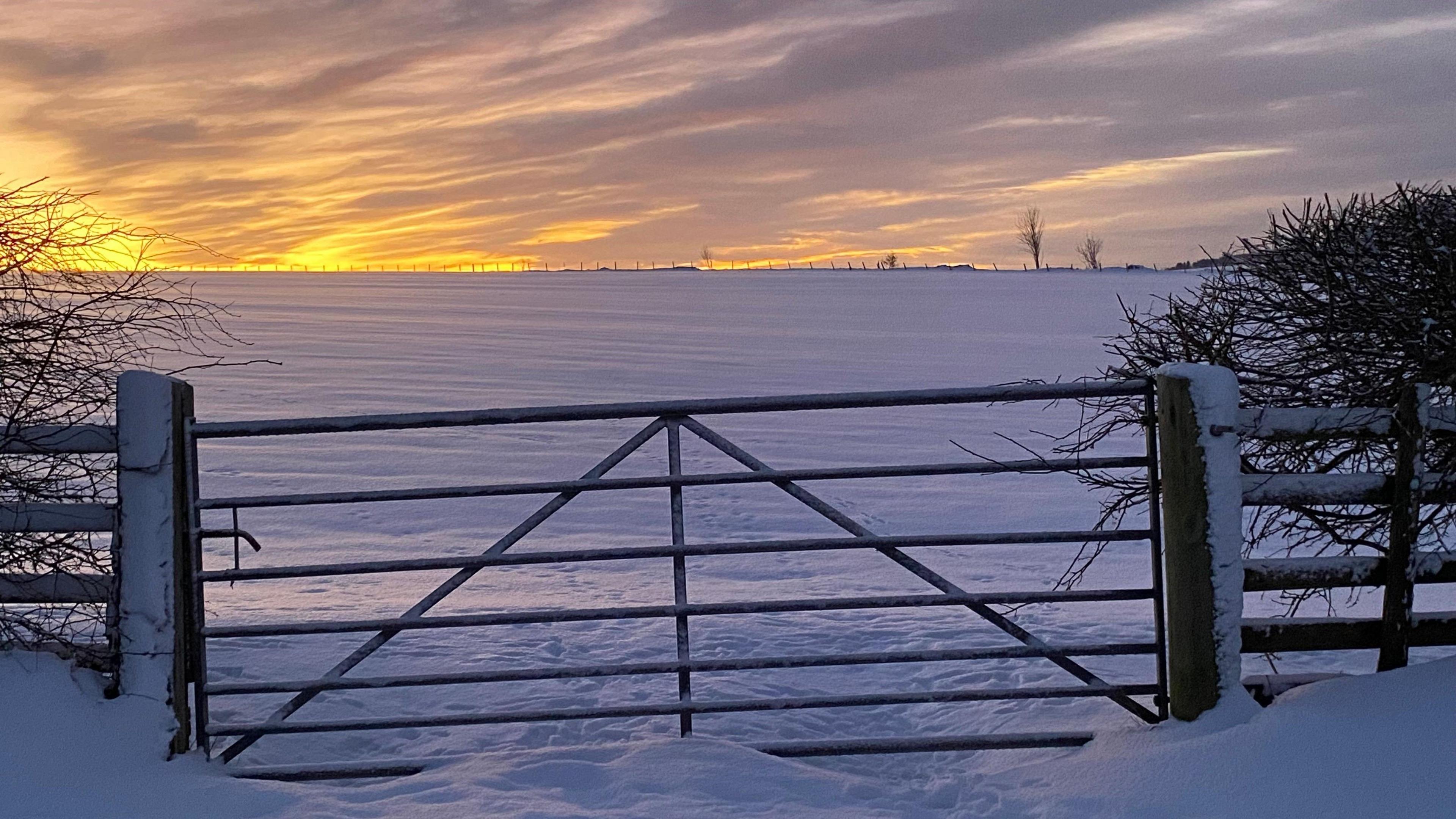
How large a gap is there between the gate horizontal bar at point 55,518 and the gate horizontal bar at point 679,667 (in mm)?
749

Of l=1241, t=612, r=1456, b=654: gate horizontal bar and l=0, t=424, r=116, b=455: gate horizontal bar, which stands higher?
l=0, t=424, r=116, b=455: gate horizontal bar

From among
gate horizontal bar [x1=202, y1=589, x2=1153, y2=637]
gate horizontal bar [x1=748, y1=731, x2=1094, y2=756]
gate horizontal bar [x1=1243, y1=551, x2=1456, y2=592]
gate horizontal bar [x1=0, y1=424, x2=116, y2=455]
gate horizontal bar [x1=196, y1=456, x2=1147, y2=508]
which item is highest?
gate horizontal bar [x1=0, y1=424, x2=116, y2=455]

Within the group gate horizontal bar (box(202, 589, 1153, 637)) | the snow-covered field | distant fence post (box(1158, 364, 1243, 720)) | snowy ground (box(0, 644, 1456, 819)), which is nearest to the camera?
snowy ground (box(0, 644, 1456, 819))

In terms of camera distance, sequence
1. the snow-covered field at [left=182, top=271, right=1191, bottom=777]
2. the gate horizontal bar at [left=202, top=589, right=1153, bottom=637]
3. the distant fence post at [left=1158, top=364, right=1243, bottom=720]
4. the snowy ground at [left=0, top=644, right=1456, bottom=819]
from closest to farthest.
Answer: the snowy ground at [left=0, top=644, right=1456, bottom=819]
the distant fence post at [left=1158, top=364, right=1243, bottom=720]
the gate horizontal bar at [left=202, top=589, right=1153, bottom=637]
the snow-covered field at [left=182, top=271, right=1191, bottom=777]

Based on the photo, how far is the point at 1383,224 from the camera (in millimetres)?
4473

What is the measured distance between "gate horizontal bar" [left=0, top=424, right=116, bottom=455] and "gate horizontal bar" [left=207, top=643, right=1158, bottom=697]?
1.01 metres

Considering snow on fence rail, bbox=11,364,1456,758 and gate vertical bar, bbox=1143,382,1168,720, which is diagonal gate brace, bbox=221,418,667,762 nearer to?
snow on fence rail, bbox=11,364,1456,758

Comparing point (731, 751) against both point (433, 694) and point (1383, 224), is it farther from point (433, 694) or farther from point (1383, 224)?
point (1383, 224)

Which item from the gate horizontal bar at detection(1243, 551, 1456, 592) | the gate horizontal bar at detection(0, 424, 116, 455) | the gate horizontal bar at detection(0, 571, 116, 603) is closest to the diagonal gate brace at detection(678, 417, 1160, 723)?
the gate horizontal bar at detection(1243, 551, 1456, 592)

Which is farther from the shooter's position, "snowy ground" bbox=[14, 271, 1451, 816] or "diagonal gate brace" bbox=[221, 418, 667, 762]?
"diagonal gate brace" bbox=[221, 418, 667, 762]

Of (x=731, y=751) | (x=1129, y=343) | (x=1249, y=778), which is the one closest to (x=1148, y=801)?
(x=1249, y=778)

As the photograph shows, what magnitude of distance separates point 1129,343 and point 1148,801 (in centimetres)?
252

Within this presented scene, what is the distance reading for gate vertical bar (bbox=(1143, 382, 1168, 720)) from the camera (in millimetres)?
4168

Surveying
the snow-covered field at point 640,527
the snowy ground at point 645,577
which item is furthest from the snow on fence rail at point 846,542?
the snow-covered field at point 640,527
